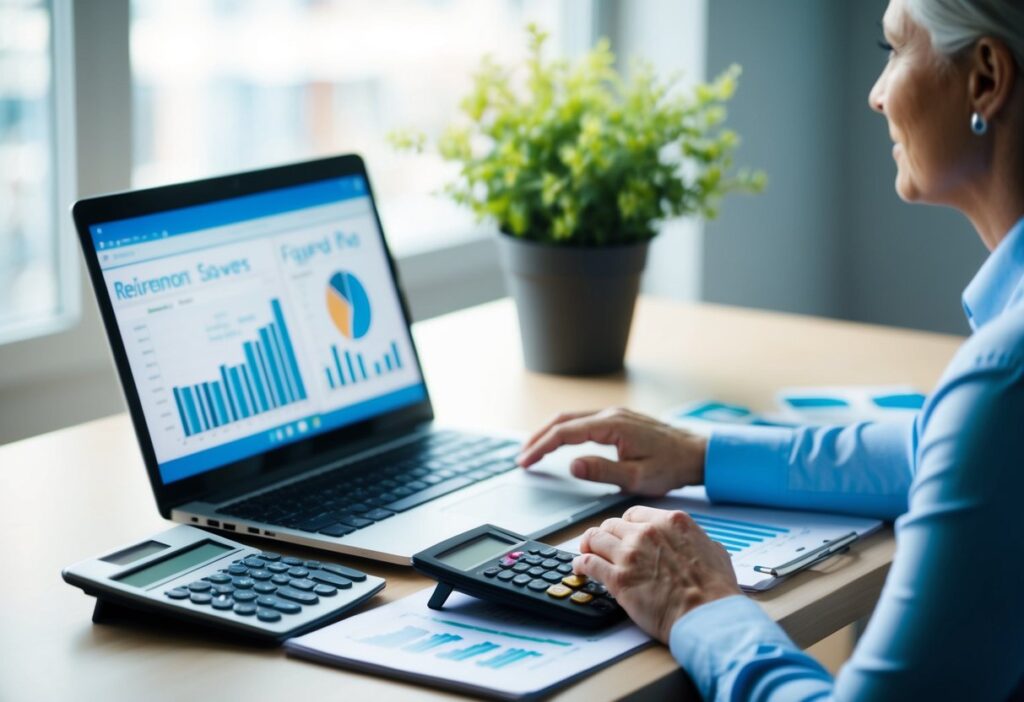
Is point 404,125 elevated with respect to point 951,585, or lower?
elevated

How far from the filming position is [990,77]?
101 centimetres

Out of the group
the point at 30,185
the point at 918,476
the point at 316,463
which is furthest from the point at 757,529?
the point at 30,185

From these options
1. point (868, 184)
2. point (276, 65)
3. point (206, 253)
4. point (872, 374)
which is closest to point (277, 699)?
point (206, 253)

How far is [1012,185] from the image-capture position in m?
1.04

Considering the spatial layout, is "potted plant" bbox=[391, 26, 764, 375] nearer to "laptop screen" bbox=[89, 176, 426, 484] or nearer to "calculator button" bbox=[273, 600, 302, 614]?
"laptop screen" bbox=[89, 176, 426, 484]

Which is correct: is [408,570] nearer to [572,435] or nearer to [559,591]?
[559,591]

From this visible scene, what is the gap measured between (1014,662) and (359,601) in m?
0.47

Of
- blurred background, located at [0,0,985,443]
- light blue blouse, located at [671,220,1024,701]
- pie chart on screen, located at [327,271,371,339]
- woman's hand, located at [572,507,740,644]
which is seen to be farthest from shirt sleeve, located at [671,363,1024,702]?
blurred background, located at [0,0,985,443]

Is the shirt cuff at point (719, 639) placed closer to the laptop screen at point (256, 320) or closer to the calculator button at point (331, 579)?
the calculator button at point (331, 579)

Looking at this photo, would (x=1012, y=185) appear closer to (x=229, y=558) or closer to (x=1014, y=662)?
(x=1014, y=662)

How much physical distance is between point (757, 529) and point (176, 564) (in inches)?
20.1

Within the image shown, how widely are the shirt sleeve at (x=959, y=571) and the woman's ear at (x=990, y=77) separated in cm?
24

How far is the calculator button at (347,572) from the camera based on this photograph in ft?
3.52

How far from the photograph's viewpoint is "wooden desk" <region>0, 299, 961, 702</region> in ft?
3.11
